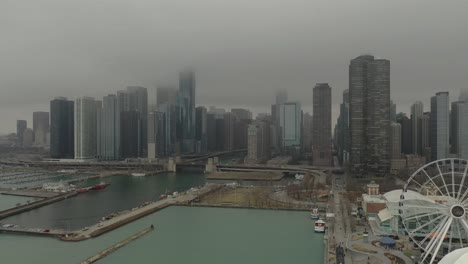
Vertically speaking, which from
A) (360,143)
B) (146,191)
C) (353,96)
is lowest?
(146,191)

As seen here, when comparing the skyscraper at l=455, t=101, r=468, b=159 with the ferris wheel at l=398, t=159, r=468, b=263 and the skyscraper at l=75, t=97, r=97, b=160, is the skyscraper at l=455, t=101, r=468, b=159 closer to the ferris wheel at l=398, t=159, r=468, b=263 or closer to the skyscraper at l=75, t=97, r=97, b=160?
the ferris wheel at l=398, t=159, r=468, b=263

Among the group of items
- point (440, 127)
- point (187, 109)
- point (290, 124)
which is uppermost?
point (187, 109)

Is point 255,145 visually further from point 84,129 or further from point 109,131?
point 84,129

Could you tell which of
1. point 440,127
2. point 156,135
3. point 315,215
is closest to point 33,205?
point 315,215

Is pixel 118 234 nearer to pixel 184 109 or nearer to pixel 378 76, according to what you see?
pixel 378 76

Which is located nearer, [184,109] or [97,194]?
[97,194]

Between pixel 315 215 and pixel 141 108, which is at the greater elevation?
pixel 141 108

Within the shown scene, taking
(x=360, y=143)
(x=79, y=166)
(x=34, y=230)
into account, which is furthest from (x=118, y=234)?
(x=79, y=166)

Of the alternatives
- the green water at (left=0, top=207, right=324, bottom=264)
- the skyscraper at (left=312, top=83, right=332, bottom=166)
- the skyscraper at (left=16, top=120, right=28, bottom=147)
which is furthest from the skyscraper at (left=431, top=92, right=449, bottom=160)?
the skyscraper at (left=16, top=120, right=28, bottom=147)
